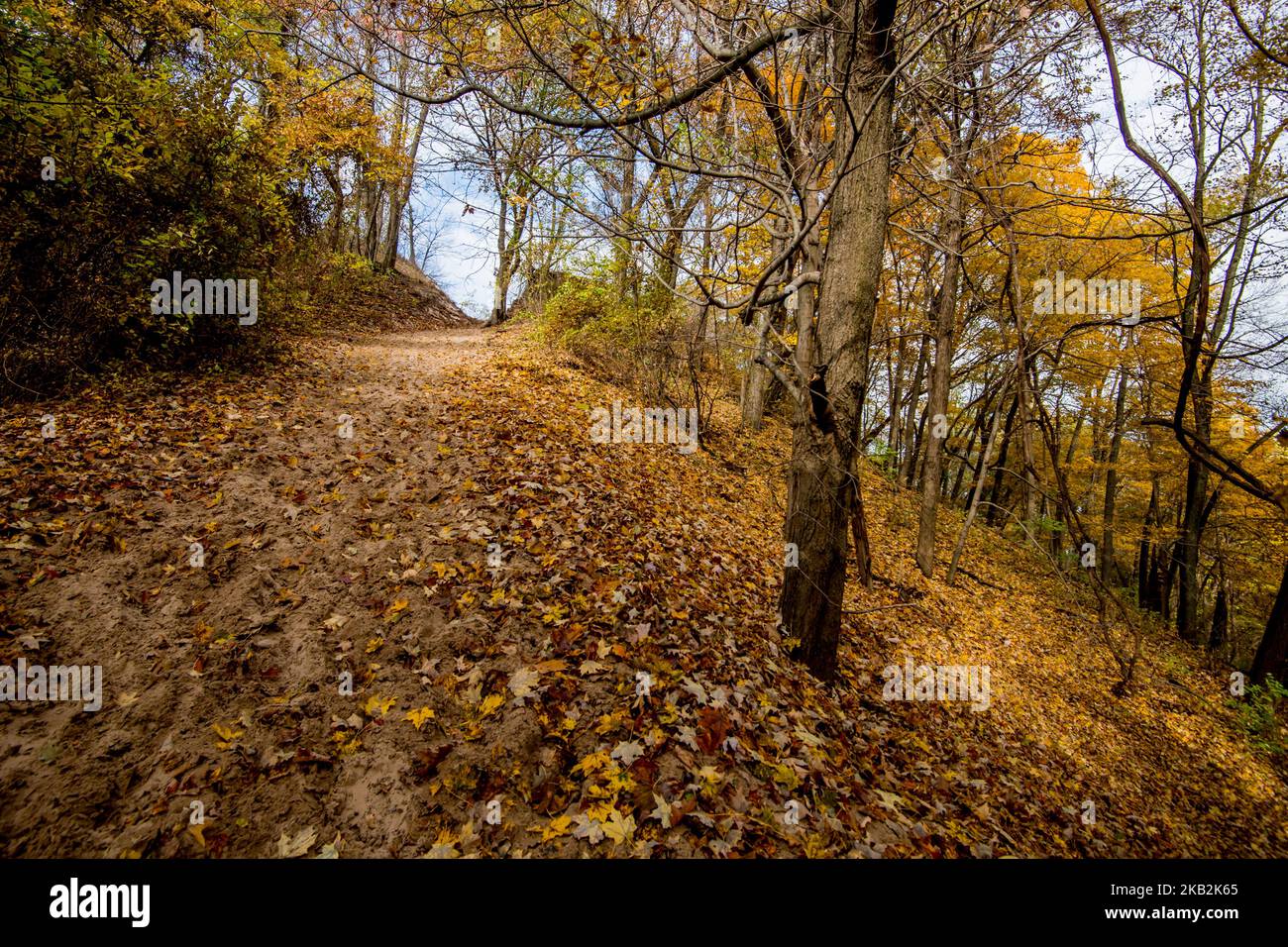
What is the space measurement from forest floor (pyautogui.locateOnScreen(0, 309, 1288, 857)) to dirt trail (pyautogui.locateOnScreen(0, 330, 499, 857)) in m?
0.02

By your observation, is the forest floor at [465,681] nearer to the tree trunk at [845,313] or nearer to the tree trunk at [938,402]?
the tree trunk at [845,313]

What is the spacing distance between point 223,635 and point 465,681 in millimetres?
1929

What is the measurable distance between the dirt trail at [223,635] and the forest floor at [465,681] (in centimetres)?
2

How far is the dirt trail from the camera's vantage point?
8.26 ft

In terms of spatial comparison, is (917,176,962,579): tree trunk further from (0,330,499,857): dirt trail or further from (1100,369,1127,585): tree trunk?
(1100,369,1127,585): tree trunk

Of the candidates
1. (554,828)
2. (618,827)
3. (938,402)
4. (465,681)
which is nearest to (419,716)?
(465,681)

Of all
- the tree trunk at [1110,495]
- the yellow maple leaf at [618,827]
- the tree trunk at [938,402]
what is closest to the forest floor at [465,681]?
the yellow maple leaf at [618,827]

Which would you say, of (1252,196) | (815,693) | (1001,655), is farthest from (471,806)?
(1252,196)

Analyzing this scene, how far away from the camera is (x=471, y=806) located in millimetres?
2658

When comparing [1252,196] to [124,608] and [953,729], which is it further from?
[124,608]

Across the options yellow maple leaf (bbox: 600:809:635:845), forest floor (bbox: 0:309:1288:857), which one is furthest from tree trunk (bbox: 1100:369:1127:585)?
yellow maple leaf (bbox: 600:809:635:845)

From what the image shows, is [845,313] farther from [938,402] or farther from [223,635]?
[938,402]

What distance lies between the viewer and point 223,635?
11.6 feet
